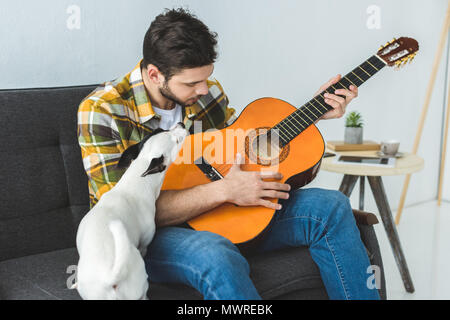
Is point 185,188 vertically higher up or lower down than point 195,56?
lower down

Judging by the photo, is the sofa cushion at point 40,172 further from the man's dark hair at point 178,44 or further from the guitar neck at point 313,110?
the guitar neck at point 313,110

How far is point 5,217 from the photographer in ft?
4.39

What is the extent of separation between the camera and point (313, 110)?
4.60ft

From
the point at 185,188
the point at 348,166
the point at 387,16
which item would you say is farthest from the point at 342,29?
the point at 185,188

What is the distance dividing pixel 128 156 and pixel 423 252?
5.87 feet

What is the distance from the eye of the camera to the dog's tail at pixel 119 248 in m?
0.88

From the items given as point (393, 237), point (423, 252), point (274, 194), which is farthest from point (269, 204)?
point (423, 252)

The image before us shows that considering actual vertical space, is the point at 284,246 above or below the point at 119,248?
below

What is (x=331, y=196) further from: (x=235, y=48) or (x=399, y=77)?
(x=399, y=77)

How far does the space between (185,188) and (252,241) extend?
0.83 ft

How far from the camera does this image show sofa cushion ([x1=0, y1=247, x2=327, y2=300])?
1.11 meters

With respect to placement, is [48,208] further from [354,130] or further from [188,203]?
[354,130]

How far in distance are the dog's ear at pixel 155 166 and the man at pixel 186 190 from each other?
10 cm

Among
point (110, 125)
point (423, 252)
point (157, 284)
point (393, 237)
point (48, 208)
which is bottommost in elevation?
point (423, 252)
